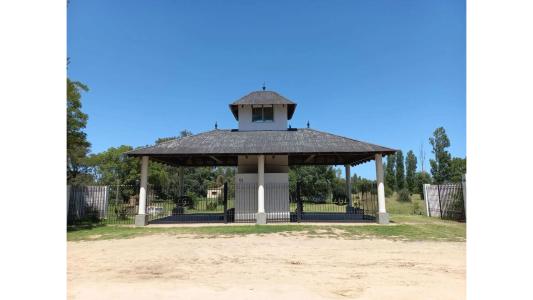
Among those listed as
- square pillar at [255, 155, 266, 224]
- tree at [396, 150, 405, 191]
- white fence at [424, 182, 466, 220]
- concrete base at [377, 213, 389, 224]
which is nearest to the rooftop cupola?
square pillar at [255, 155, 266, 224]

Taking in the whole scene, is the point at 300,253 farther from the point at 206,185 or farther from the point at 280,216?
the point at 206,185

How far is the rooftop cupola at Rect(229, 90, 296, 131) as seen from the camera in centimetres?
1895

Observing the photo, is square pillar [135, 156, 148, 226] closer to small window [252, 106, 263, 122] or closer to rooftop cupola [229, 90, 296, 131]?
rooftop cupola [229, 90, 296, 131]

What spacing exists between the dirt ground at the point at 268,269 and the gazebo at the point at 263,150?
210 inches

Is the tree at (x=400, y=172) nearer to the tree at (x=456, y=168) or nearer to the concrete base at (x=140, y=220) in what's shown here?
the tree at (x=456, y=168)

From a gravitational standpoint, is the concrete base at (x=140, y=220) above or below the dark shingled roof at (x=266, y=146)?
below

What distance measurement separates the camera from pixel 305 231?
12797 millimetres

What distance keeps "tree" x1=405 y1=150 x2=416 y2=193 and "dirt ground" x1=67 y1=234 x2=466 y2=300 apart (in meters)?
36.3

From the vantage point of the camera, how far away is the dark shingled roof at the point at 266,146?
49.9 feet

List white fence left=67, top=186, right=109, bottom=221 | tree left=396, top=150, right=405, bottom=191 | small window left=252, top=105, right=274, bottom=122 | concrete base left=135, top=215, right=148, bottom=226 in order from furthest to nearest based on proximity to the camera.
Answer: tree left=396, top=150, right=405, bottom=191
small window left=252, top=105, right=274, bottom=122
white fence left=67, top=186, right=109, bottom=221
concrete base left=135, top=215, right=148, bottom=226

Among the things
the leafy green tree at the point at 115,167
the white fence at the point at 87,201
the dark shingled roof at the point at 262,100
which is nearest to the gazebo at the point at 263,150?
the dark shingled roof at the point at 262,100
